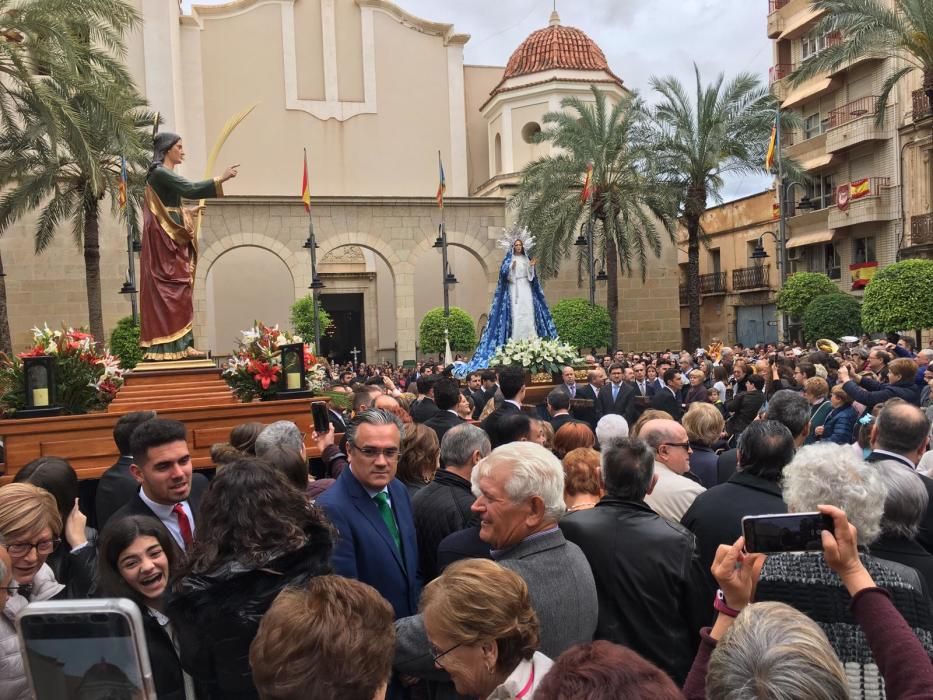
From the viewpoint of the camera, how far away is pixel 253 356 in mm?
9484

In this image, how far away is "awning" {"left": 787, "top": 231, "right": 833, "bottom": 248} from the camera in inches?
1288

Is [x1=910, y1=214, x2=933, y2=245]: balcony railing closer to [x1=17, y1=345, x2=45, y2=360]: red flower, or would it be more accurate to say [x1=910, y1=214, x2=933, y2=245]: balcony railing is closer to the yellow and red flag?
the yellow and red flag

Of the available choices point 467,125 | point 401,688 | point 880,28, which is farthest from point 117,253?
point 401,688

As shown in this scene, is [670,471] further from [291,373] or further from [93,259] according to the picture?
[93,259]

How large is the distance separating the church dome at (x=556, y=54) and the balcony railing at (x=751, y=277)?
987 cm

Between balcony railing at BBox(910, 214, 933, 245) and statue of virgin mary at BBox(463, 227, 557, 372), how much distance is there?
629 inches

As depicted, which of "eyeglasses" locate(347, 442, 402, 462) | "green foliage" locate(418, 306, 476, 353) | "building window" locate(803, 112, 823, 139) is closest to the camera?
"eyeglasses" locate(347, 442, 402, 462)

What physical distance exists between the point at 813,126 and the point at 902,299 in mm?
15392

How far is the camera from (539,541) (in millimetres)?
3156

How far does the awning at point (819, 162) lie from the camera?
1280 inches

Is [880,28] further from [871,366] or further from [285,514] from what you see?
[285,514]

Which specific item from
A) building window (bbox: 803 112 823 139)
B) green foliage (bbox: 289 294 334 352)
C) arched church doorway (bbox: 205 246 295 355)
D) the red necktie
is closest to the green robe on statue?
→ the red necktie

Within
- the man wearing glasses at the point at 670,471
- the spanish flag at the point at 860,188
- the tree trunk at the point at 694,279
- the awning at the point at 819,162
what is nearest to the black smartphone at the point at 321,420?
the man wearing glasses at the point at 670,471

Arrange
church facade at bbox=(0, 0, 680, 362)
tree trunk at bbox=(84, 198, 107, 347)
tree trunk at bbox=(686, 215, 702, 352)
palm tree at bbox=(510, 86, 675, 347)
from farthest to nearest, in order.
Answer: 1. church facade at bbox=(0, 0, 680, 362)
2. tree trunk at bbox=(686, 215, 702, 352)
3. palm tree at bbox=(510, 86, 675, 347)
4. tree trunk at bbox=(84, 198, 107, 347)
